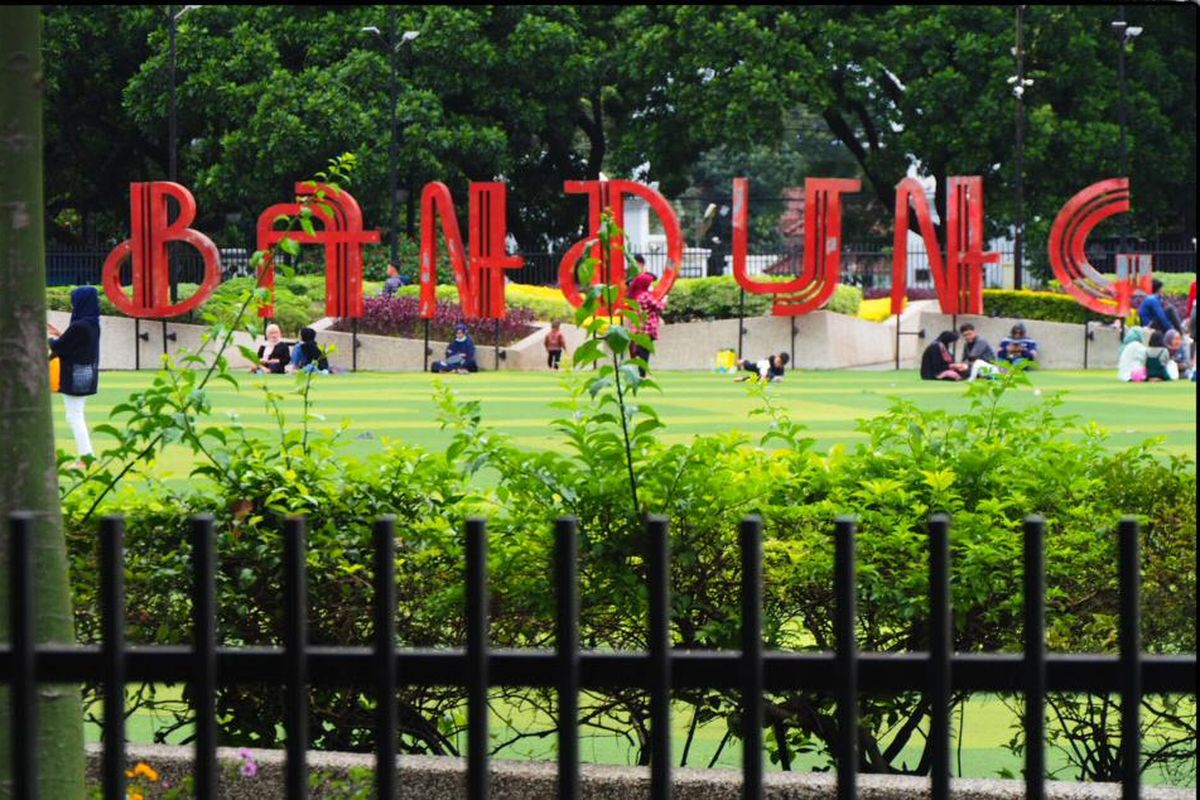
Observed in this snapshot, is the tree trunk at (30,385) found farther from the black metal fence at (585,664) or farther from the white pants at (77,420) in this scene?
the white pants at (77,420)

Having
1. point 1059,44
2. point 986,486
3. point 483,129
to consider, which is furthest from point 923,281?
point 986,486

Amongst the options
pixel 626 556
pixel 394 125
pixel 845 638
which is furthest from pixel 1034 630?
pixel 394 125

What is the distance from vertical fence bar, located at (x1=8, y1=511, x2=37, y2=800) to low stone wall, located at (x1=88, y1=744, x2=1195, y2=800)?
1.95 metres

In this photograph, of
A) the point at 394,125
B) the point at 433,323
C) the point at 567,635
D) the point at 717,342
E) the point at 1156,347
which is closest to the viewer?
the point at 567,635

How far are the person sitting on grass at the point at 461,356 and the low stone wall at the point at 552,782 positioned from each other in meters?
28.6

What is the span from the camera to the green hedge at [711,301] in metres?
37.8

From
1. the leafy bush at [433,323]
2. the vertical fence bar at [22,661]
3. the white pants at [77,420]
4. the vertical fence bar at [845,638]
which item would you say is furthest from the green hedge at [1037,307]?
the vertical fence bar at [22,661]

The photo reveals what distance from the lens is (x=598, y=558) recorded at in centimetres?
552

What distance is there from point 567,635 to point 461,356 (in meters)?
30.9

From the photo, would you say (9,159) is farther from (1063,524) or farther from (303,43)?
(303,43)

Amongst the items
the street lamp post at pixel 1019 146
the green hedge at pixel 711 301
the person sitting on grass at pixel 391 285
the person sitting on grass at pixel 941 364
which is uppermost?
the street lamp post at pixel 1019 146

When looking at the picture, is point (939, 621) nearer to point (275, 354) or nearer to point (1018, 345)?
point (275, 354)

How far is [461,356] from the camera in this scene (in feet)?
111

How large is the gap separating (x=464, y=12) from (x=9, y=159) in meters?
43.8
